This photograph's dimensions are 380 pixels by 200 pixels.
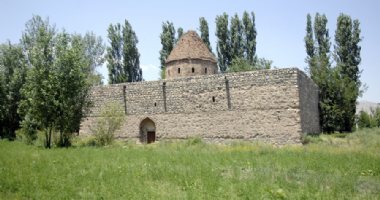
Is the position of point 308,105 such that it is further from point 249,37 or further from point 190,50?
point 249,37

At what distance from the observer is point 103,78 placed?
39.2m

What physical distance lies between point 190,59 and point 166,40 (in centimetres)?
1283

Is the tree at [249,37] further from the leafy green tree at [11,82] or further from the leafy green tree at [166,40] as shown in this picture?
the leafy green tree at [11,82]

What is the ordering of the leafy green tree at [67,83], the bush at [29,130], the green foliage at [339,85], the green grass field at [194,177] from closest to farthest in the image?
the green grass field at [194,177]
the leafy green tree at [67,83]
the bush at [29,130]
the green foliage at [339,85]

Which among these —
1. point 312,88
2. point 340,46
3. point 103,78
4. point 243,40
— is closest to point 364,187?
point 312,88

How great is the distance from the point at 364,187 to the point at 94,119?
58.8ft

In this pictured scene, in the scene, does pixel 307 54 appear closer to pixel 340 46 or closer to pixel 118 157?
pixel 340 46

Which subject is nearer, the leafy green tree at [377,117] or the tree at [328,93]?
the tree at [328,93]

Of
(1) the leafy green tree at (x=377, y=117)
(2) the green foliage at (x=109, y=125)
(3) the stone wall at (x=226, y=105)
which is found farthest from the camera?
(1) the leafy green tree at (x=377, y=117)

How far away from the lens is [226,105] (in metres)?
17.8

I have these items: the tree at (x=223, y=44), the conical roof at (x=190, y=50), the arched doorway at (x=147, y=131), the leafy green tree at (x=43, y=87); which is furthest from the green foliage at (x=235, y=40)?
the leafy green tree at (x=43, y=87)

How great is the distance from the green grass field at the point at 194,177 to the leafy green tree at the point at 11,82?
17.0 meters

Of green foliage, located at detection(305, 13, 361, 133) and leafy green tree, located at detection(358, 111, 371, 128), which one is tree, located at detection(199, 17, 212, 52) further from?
leafy green tree, located at detection(358, 111, 371, 128)

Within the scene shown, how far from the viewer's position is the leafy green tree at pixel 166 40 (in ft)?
118
